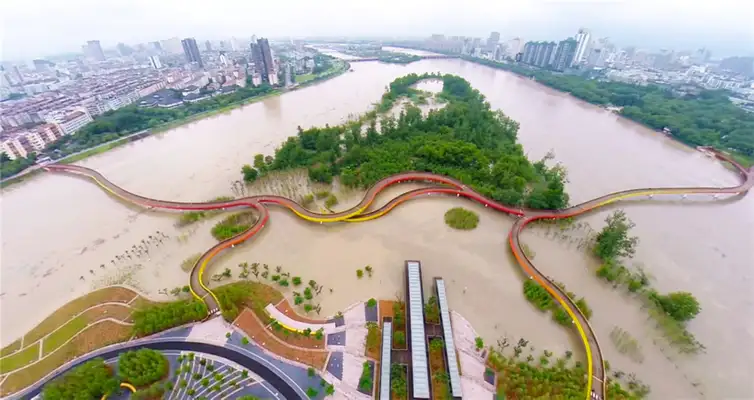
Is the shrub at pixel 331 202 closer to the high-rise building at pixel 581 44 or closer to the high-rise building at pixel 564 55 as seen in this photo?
the high-rise building at pixel 564 55

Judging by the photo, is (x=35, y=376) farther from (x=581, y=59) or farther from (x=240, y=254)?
(x=581, y=59)

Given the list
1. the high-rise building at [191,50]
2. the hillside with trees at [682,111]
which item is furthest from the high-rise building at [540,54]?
the high-rise building at [191,50]

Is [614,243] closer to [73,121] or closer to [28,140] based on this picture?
[28,140]

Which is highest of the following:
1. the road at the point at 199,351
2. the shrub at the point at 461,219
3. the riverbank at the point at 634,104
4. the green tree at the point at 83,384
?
the riverbank at the point at 634,104

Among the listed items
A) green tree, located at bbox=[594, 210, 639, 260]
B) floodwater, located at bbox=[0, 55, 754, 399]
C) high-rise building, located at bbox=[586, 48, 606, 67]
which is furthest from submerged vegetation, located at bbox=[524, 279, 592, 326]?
high-rise building, located at bbox=[586, 48, 606, 67]

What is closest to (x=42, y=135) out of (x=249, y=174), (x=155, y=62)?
(x=249, y=174)

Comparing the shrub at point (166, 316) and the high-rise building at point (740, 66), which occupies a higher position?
the high-rise building at point (740, 66)
